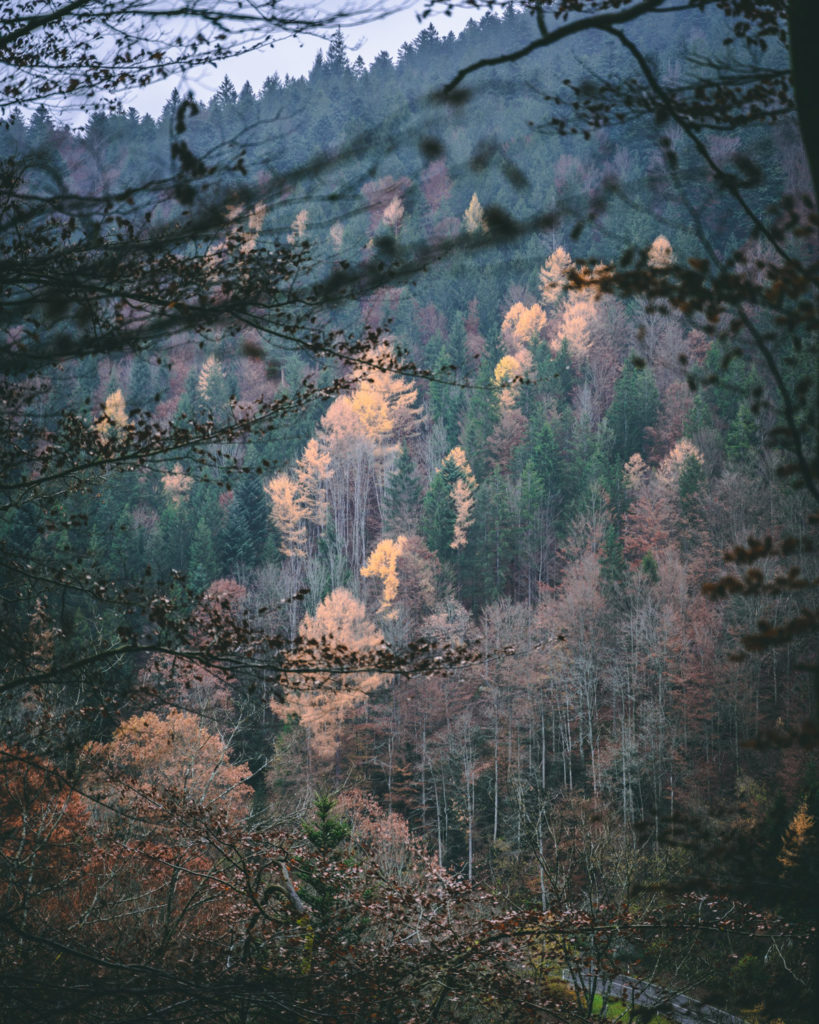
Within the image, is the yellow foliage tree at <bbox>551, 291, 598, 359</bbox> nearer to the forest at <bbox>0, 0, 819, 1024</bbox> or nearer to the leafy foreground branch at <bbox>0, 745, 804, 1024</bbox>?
the forest at <bbox>0, 0, 819, 1024</bbox>

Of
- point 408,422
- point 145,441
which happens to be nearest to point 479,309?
point 408,422

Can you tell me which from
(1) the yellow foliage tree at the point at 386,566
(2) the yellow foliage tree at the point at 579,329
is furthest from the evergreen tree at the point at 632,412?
(1) the yellow foliage tree at the point at 386,566

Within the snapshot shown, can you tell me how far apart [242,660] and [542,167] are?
35.0 meters

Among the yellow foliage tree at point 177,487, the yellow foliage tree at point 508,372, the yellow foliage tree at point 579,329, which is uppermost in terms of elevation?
the yellow foliage tree at point 579,329

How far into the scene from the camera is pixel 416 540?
35594mm

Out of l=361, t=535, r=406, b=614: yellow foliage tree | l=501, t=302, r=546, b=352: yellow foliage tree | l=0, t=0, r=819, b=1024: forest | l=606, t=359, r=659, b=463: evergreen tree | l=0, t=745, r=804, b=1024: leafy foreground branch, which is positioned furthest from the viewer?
l=501, t=302, r=546, b=352: yellow foliage tree

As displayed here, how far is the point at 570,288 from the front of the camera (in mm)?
2330

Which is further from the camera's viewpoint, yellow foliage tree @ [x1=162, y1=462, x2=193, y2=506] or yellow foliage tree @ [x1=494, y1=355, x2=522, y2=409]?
yellow foliage tree @ [x1=494, y1=355, x2=522, y2=409]

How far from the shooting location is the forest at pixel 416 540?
269cm

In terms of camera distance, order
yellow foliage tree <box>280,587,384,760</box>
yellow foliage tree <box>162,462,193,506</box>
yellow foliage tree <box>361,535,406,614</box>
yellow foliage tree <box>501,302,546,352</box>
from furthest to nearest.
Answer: yellow foliage tree <box>501,302,546,352</box> → yellow foliage tree <box>162,462,193,506</box> → yellow foliage tree <box>361,535,406,614</box> → yellow foliage tree <box>280,587,384,760</box>

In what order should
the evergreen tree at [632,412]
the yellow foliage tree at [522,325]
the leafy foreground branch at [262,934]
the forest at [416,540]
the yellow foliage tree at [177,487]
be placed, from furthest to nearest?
the yellow foliage tree at [522,325], the evergreen tree at [632,412], the yellow foliage tree at [177,487], the leafy foreground branch at [262,934], the forest at [416,540]

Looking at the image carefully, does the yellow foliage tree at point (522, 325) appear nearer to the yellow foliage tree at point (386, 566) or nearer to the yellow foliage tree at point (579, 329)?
the yellow foliage tree at point (579, 329)

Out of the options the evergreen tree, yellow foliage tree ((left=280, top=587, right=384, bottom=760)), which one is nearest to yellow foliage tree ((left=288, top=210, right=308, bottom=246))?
yellow foliage tree ((left=280, top=587, right=384, bottom=760))

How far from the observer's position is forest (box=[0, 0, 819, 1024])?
8.82ft
